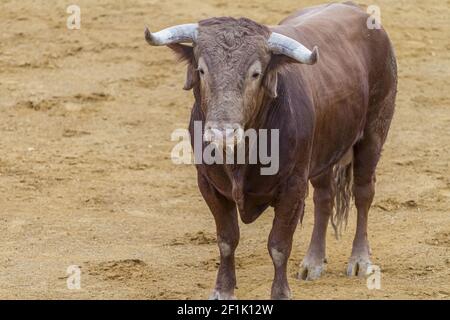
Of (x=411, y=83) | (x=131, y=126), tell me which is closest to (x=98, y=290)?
(x=131, y=126)

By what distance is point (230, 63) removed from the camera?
5996 mm

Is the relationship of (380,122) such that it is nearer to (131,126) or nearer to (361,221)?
(361,221)

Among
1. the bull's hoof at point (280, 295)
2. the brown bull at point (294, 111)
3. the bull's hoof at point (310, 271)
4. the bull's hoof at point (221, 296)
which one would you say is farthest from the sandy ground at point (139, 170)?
the brown bull at point (294, 111)

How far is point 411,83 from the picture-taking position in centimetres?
1182

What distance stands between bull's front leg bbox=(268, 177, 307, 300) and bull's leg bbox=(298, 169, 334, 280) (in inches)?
31.5

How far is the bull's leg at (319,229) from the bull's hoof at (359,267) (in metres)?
0.18

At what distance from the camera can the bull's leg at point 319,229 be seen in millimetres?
7492

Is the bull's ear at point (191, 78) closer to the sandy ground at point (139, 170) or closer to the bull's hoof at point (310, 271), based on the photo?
the sandy ground at point (139, 170)

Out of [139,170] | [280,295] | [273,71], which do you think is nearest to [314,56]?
[273,71]

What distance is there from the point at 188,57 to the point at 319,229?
186 centimetres

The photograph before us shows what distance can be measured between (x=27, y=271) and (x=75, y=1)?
6.60 metres

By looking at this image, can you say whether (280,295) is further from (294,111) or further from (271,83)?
(271,83)

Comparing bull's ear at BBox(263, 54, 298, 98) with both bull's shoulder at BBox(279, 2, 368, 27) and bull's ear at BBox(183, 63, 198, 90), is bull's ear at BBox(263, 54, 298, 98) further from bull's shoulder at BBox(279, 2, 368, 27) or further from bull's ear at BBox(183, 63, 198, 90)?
bull's shoulder at BBox(279, 2, 368, 27)

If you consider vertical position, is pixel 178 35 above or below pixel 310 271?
above
